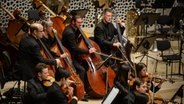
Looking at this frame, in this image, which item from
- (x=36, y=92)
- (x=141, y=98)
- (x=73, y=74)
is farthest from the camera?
(x=73, y=74)

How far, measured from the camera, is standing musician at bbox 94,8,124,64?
7784 mm

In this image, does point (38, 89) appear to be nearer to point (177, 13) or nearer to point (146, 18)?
point (146, 18)

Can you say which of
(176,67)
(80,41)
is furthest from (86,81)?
(176,67)

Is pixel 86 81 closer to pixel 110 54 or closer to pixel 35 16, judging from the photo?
pixel 110 54

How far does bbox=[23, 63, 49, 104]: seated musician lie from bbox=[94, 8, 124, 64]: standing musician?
2519 mm

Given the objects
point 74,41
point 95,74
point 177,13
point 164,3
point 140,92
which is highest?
point 164,3

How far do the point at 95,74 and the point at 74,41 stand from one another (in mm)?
766

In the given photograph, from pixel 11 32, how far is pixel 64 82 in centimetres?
345

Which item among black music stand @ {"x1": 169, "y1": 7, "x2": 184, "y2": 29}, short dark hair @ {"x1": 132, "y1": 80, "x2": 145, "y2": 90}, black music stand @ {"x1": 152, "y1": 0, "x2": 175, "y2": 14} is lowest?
short dark hair @ {"x1": 132, "y1": 80, "x2": 145, "y2": 90}

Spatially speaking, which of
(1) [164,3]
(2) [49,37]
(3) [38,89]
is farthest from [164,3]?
(3) [38,89]

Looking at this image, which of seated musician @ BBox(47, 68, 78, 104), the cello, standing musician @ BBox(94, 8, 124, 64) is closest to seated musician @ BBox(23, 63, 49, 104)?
seated musician @ BBox(47, 68, 78, 104)

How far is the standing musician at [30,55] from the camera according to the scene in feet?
20.5

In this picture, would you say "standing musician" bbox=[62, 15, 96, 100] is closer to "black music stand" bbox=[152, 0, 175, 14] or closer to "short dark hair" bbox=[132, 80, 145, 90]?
"short dark hair" bbox=[132, 80, 145, 90]

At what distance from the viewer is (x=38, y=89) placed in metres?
5.39
